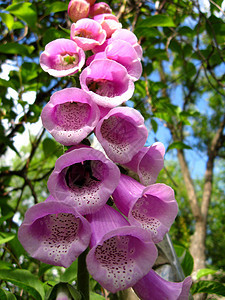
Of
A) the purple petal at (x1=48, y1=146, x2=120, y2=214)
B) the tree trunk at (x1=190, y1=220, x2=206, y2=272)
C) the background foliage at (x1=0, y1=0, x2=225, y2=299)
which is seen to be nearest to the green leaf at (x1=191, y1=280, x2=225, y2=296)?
the background foliage at (x1=0, y1=0, x2=225, y2=299)

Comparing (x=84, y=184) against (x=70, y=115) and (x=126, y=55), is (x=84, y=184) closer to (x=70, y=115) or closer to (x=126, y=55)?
(x=70, y=115)

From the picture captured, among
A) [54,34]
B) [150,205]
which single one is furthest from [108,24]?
[150,205]

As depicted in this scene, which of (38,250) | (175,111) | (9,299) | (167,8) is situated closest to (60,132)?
(38,250)

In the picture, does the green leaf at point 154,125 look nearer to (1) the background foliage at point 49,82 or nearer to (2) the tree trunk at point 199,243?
(1) the background foliage at point 49,82

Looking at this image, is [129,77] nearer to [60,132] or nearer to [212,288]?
[60,132]

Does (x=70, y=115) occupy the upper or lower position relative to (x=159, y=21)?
lower

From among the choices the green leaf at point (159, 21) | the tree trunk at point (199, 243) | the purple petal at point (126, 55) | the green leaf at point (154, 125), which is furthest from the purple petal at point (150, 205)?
the tree trunk at point (199, 243)

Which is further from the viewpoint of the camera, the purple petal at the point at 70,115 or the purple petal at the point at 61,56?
the purple petal at the point at 61,56
